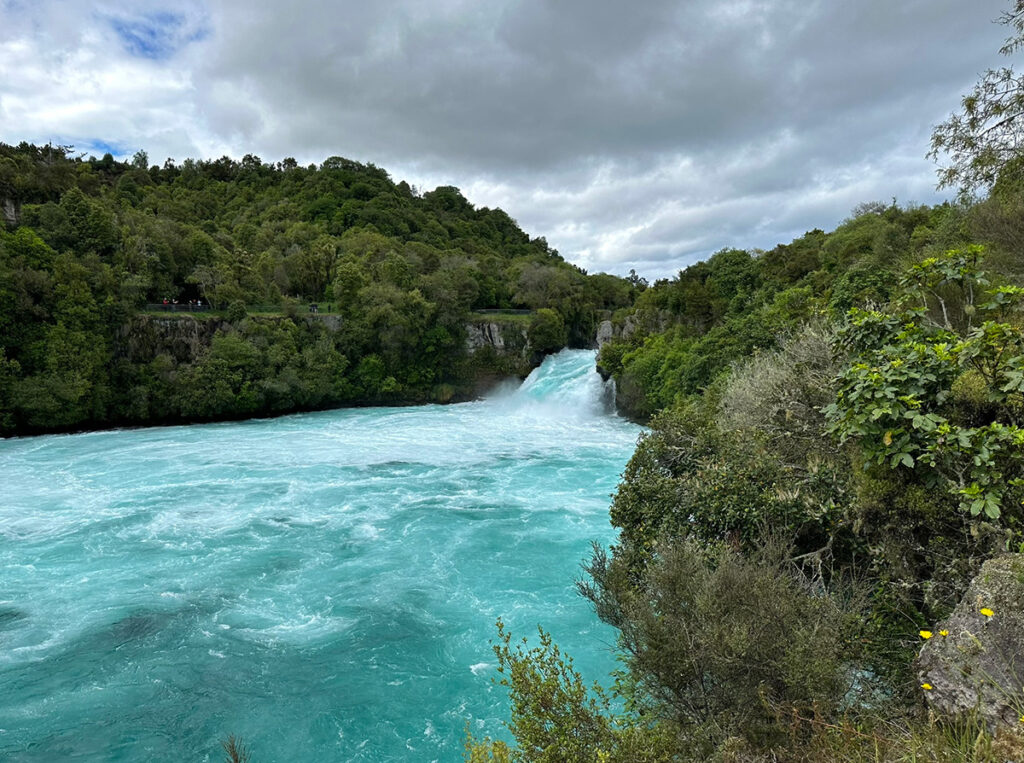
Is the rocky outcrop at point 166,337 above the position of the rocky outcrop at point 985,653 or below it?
above

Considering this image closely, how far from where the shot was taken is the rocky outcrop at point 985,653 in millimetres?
3559

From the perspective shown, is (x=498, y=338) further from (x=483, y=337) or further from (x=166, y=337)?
A: (x=166, y=337)

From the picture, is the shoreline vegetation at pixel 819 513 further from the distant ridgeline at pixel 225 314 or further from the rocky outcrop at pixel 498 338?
the rocky outcrop at pixel 498 338

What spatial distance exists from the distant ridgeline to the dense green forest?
1180 inches

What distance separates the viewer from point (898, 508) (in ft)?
18.9

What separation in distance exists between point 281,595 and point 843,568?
10.3 m

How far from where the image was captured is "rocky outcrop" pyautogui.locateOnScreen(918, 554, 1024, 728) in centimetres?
356

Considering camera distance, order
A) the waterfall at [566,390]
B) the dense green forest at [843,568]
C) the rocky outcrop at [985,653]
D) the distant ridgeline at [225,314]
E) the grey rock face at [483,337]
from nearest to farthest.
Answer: the rocky outcrop at [985,653] → the dense green forest at [843,568] → the distant ridgeline at [225,314] → the waterfall at [566,390] → the grey rock face at [483,337]

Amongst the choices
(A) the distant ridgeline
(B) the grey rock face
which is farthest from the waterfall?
(B) the grey rock face

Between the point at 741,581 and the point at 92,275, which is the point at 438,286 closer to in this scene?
the point at 92,275

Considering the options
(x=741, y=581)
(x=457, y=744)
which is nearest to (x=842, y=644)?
(x=741, y=581)

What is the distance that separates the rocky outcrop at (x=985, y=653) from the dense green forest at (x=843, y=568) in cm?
2

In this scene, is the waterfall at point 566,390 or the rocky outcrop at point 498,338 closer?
the waterfall at point 566,390

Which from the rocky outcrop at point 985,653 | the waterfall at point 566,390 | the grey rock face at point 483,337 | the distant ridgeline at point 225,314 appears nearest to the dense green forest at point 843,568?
the rocky outcrop at point 985,653
